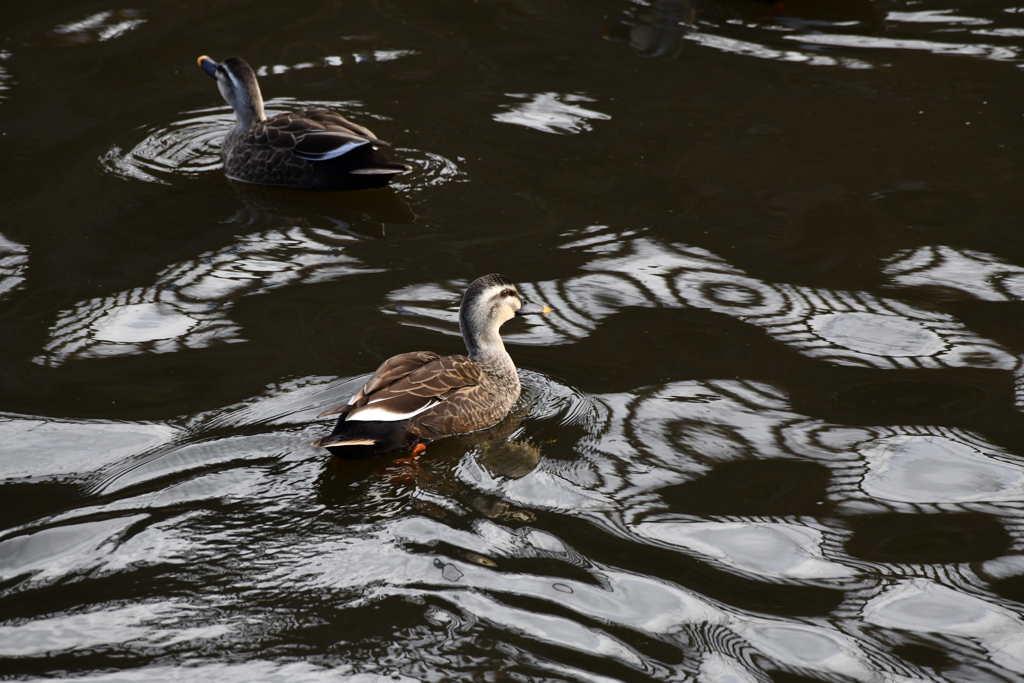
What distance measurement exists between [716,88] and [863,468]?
19.4 feet

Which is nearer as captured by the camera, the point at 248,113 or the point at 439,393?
the point at 439,393

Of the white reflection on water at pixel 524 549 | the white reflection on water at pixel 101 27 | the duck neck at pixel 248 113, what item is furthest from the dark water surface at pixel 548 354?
the duck neck at pixel 248 113

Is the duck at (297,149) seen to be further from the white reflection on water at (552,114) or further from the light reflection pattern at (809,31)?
the light reflection pattern at (809,31)

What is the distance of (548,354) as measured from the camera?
627 centimetres

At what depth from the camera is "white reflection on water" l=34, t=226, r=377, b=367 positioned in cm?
627

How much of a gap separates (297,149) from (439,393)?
156 inches

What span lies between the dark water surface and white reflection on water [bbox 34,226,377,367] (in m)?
0.03

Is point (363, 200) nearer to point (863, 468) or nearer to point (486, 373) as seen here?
point (486, 373)

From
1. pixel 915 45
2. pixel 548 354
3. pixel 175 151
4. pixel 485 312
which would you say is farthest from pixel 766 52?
pixel 485 312

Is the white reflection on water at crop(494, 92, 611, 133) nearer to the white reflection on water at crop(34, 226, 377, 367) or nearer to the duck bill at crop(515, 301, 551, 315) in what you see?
the white reflection on water at crop(34, 226, 377, 367)

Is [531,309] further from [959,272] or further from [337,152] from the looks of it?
[959,272]

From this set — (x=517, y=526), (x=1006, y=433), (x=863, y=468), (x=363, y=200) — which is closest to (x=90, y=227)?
(x=363, y=200)

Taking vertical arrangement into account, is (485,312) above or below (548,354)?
above

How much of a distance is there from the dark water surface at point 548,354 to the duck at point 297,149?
0.23m
